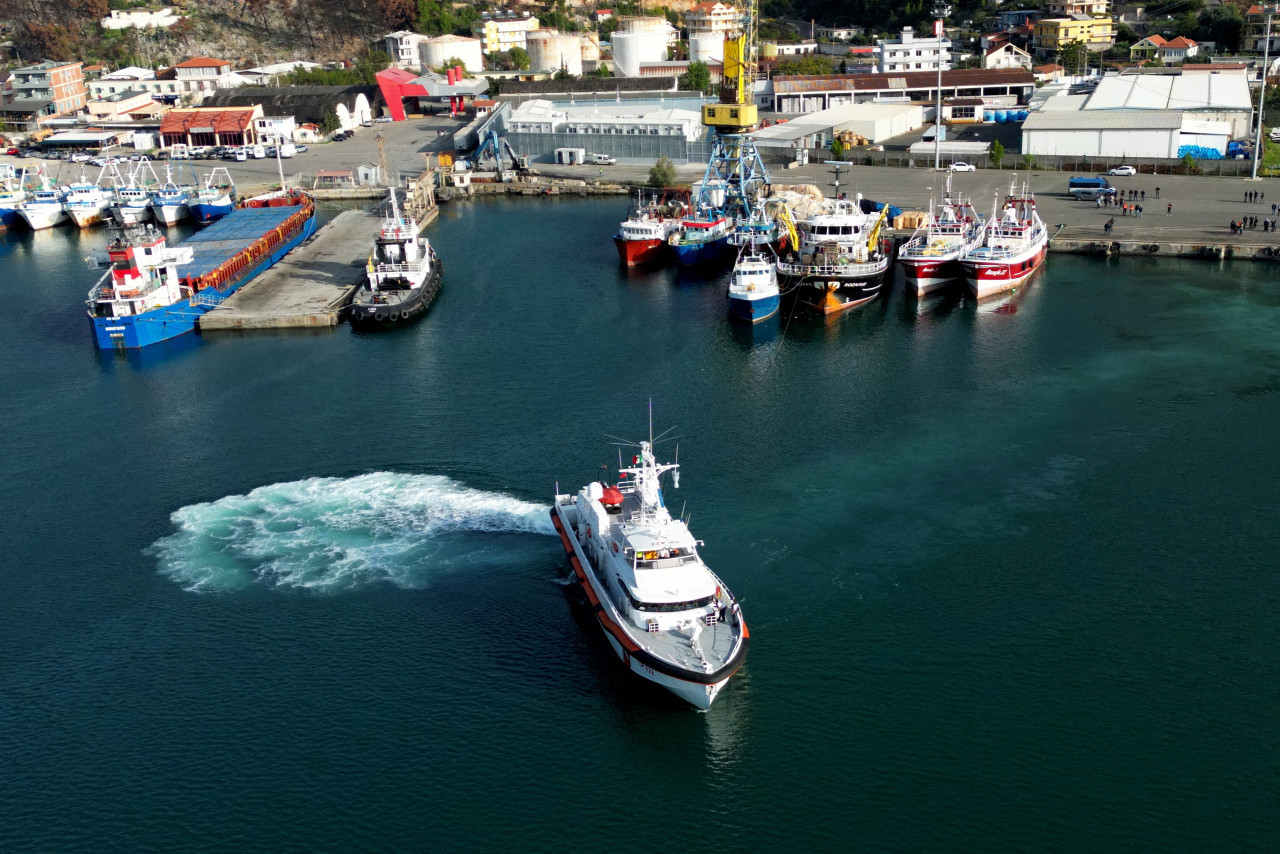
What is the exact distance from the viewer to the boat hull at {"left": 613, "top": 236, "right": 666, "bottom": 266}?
70812 mm

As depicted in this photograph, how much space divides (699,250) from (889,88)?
6222 centimetres

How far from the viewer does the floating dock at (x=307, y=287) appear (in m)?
60.8

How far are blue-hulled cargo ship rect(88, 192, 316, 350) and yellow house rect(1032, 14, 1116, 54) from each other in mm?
108801

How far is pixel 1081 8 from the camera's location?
496ft

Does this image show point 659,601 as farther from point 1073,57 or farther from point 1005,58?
point 1073,57

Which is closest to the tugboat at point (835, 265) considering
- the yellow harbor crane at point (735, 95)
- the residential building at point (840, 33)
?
the yellow harbor crane at point (735, 95)

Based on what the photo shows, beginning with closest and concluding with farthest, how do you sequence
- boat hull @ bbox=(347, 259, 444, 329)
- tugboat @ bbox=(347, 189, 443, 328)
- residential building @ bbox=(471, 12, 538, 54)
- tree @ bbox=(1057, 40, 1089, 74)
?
boat hull @ bbox=(347, 259, 444, 329) < tugboat @ bbox=(347, 189, 443, 328) < tree @ bbox=(1057, 40, 1089, 74) < residential building @ bbox=(471, 12, 538, 54)

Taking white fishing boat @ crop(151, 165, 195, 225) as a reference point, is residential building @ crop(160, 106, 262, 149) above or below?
above

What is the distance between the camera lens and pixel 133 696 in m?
31.4

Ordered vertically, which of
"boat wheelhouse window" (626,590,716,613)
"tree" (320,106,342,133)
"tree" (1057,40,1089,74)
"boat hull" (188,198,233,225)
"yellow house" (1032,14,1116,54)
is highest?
"yellow house" (1032,14,1116,54)

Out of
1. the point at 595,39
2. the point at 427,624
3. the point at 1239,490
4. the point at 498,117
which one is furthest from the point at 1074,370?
the point at 595,39

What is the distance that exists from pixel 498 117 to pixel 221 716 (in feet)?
273

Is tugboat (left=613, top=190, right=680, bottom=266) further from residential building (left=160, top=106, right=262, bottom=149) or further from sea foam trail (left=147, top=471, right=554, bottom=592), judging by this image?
residential building (left=160, top=106, right=262, bottom=149)

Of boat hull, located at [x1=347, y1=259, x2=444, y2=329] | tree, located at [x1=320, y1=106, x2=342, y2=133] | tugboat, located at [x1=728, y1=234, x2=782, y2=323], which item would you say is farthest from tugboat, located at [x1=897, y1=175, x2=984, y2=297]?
tree, located at [x1=320, y1=106, x2=342, y2=133]
